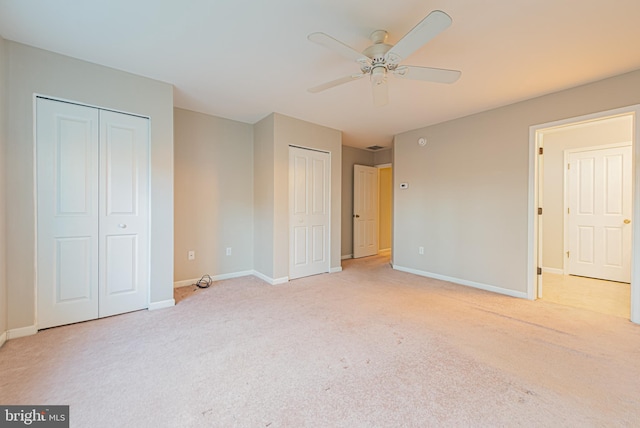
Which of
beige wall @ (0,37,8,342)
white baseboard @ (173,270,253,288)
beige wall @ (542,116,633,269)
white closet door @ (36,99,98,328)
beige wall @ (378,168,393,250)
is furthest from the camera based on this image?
beige wall @ (378,168,393,250)

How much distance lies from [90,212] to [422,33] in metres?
3.20

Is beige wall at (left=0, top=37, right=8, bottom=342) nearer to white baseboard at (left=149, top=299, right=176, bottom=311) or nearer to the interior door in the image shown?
white baseboard at (left=149, top=299, right=176, bottom=311)

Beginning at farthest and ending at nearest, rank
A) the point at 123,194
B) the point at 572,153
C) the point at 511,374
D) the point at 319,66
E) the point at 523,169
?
the point at 572,153 < the point at 523,169 < the point at 123,194 < the point at 319,66 < the point at 511,374

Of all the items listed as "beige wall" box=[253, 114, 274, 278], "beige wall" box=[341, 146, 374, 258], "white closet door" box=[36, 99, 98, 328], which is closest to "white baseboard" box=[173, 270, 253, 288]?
"beige wall" box=[253, 114, 274, 278]

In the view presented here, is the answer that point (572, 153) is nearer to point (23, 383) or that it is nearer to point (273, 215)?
point (273, 215)

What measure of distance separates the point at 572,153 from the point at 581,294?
2.36 meters

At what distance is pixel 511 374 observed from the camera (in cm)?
179

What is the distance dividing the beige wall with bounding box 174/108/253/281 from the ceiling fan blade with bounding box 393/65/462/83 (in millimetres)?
2896

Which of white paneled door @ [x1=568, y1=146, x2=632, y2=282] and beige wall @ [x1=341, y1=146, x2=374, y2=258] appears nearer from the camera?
white paneled door @ [x1=568, y1=146, x2=632, y2=282]

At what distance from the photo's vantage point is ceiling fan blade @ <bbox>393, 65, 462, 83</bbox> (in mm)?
→ 2041

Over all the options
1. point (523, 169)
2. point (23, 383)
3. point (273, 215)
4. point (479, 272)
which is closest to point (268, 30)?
point (273, 215)

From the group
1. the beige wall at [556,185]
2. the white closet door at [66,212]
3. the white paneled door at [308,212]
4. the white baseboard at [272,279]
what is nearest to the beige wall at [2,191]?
the white closet door at [66,212]

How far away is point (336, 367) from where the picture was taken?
6.12 ft

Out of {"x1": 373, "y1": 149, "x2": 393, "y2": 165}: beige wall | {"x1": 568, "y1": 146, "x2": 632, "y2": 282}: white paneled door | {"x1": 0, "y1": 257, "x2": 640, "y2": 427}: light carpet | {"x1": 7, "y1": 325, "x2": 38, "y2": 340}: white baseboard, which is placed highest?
{"x1": 373, "y1": 149, "x2": 393, "y2": 165}: beige wall
